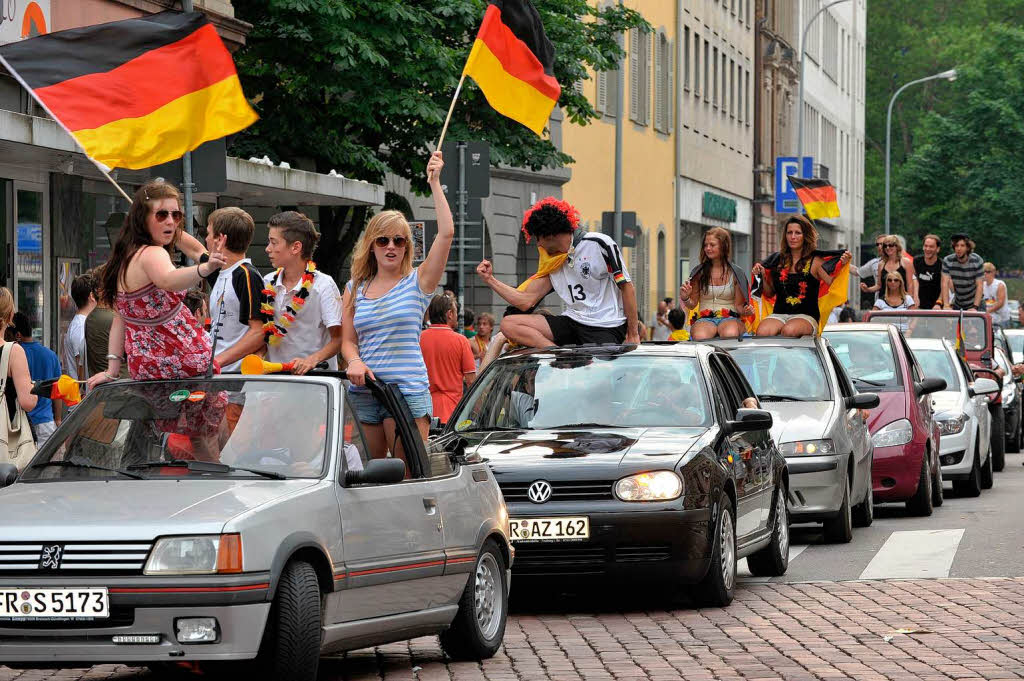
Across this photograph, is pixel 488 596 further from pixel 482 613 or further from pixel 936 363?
pixel 936 363

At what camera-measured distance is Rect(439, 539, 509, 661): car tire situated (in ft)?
30.1

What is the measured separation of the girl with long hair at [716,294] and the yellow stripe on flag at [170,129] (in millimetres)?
5987

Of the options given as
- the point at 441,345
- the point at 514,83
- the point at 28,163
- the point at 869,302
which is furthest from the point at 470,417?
the point at 869,302

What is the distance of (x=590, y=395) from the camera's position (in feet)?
39.1

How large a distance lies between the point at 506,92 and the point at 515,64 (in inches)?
8.6

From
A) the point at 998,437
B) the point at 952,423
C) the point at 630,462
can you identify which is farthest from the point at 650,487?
the point at 998,437

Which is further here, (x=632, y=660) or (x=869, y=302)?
(x=869, y=302)

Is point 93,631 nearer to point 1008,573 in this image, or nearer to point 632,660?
point 632,660

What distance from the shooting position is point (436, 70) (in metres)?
27.7

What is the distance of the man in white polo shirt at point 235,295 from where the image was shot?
10406 mm

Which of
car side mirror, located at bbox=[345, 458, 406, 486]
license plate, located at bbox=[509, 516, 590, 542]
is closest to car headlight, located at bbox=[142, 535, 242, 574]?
car side mirror, located at bbox=[345, 458, 406, 486]

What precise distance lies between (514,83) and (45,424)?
3944 mm

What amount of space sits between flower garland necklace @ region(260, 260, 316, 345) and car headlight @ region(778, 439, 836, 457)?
5228 mm

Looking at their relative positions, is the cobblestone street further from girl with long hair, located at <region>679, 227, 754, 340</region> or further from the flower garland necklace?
girl with long hair, located at <region>679, 227, 754, 340</region>
